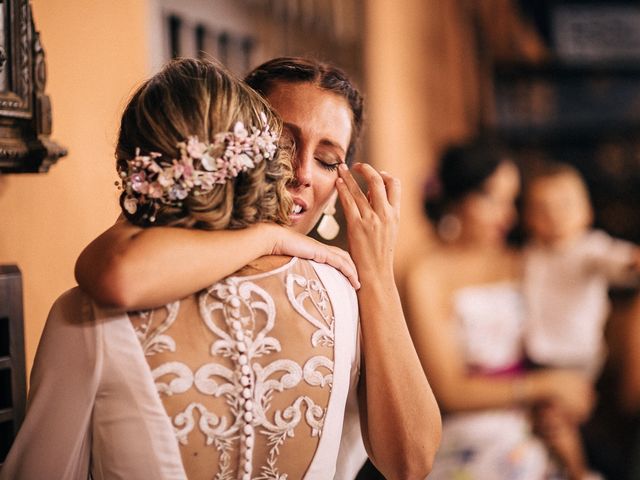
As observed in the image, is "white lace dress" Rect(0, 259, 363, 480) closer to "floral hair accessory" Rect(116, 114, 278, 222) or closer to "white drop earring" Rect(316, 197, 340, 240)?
"floral hair accessory" Rect(116, 114, 278, 222)

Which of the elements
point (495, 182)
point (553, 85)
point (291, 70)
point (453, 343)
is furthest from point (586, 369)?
point (291, 70)

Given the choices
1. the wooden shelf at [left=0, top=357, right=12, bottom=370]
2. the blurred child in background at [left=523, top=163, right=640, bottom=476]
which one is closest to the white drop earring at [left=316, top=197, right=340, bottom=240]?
the wooden shelf at [left=0, top=357, right=12, bottom=370]

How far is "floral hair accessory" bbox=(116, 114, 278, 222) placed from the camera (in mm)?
844

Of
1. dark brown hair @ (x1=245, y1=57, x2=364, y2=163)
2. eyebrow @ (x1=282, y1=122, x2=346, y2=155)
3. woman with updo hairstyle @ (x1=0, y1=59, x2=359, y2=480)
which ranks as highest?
dark brown hair @ (x1=245, y1=57, x2=364, y2=163)

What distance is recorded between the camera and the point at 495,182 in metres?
3.22

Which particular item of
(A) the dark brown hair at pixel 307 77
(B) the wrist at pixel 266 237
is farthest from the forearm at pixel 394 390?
(A) the dark brown hair at pixel 307 77

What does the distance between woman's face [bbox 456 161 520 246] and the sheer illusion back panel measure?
243 cm

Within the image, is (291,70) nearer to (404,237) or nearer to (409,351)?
(409,351)

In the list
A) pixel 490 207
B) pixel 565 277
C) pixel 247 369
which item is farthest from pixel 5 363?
pixel 565 277

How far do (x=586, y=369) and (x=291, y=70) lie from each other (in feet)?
8.41

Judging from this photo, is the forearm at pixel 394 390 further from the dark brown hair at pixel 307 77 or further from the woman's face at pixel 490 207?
the woman's face at pixel 490 207

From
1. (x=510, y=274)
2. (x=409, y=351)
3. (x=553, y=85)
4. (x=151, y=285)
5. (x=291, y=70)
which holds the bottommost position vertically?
(x=510, y=274)

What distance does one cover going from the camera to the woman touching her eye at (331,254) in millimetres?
788

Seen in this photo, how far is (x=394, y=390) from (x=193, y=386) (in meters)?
0.29
